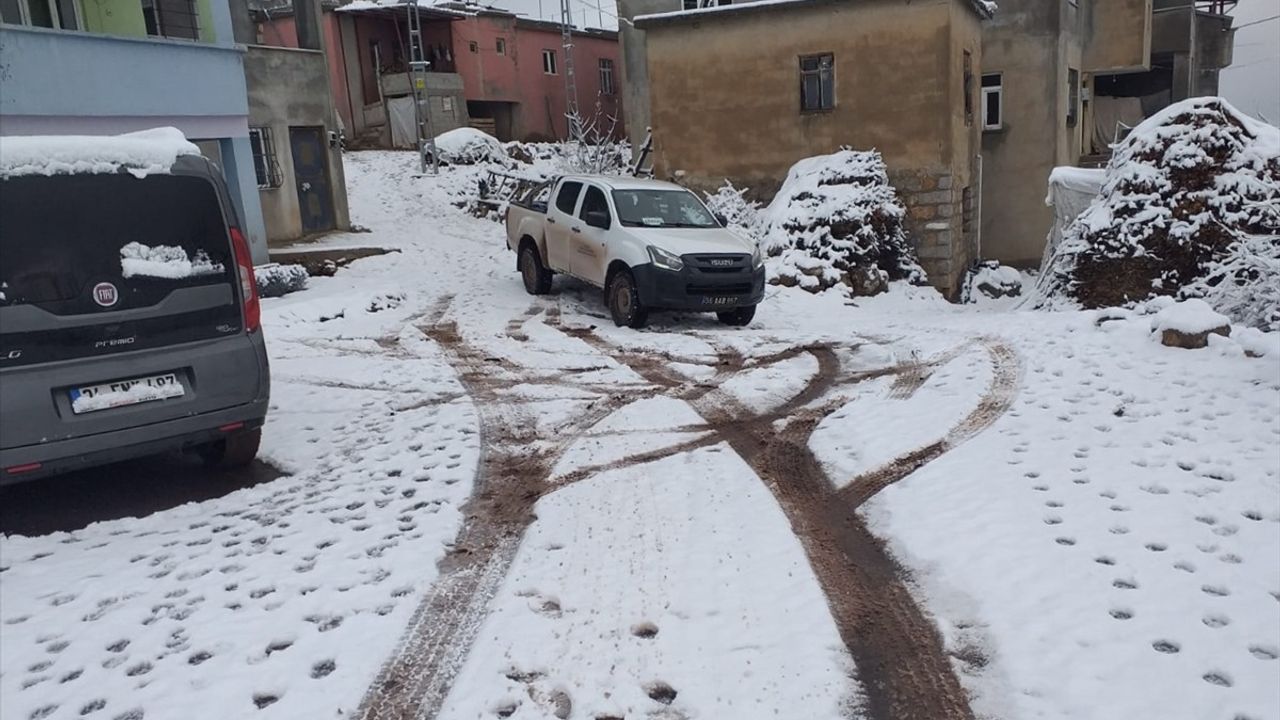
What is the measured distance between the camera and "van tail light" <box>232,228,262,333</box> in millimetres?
5297

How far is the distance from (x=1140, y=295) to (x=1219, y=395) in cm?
535

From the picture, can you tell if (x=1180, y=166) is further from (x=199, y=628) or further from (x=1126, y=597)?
(x=199, y=628)

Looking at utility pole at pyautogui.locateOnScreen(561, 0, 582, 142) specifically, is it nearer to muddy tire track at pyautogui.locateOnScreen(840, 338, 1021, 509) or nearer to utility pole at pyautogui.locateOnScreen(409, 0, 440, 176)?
utility pole at pyautogui.locateOnScreen(409, 0, 440, 176)

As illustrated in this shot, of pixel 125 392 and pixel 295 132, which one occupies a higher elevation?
pixel 295 132

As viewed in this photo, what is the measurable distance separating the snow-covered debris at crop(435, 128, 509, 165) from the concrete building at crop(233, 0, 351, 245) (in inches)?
353

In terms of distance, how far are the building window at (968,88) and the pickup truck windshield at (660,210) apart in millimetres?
9478

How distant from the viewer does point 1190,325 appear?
23.2 feet

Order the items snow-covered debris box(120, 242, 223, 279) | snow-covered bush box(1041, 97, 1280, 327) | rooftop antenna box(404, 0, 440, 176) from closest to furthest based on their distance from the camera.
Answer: snow-covered debris box(120, 242, 223, 279)
snow-covered bush box(1041, 97, 1280, 327)
rooftop antenna box(404, 0, 440, 176)

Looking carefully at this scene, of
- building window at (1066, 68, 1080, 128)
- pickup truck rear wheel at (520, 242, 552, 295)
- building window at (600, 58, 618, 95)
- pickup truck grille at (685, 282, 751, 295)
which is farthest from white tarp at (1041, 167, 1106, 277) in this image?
building window at (600, 58, 618, 95)

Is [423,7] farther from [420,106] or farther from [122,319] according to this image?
[122,319]

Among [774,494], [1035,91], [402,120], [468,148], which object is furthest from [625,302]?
[402,120]

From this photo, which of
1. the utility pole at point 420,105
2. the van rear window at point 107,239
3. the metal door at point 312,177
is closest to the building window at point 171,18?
the metal door at point 312,177

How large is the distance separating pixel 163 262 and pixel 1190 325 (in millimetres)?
7557

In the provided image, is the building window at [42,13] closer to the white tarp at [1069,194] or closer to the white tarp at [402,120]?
the white tarp at [1069,194]
